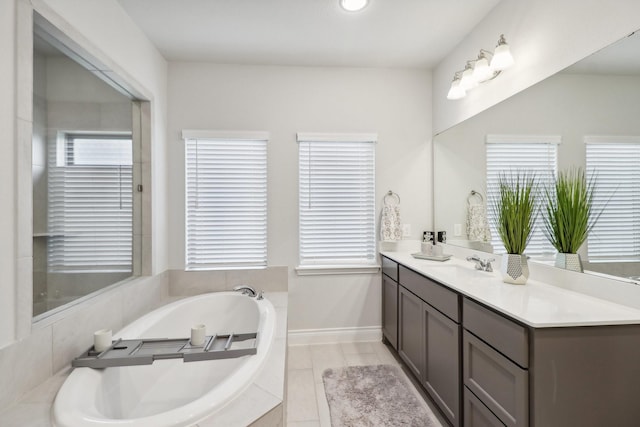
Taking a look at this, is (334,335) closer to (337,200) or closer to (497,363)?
(337,200)

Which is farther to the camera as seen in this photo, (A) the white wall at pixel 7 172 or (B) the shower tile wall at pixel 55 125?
(B) the shower tile wall at pixel 55 125

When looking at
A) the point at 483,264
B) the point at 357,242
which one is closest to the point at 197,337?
the point at 357,242

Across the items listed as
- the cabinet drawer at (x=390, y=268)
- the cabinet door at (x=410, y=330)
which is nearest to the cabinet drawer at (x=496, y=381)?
the cabinet door at (x=410, y=330)

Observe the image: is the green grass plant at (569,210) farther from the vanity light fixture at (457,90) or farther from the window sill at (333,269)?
the window sill at (333,269)

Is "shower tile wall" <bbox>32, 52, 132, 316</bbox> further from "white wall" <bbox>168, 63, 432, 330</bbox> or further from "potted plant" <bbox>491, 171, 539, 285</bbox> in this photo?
"potted plant" <bbox>491, 171, 539, 285</bbox>

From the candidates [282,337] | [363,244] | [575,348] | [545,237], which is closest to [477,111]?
[545,237]

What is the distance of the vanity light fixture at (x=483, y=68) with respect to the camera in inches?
72.6

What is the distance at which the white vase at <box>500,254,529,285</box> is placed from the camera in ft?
5.54

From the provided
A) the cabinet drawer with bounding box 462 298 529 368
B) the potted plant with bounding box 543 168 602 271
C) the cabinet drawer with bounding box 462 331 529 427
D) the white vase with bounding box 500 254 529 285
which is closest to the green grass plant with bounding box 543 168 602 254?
the potted plant with bounding box 543 168 602 271

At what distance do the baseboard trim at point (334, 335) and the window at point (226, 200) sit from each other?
2.52 ft

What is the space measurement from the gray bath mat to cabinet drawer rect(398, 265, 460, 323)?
2.21ft

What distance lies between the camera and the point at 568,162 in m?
1.55

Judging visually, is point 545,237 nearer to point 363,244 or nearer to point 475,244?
point 475,244

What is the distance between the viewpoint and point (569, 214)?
59.7 inches
